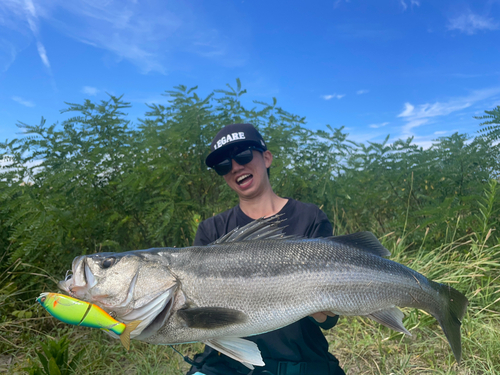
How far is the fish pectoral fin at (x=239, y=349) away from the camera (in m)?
2.07

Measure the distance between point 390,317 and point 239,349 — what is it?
989 millimetres

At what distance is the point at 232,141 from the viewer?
9.75 feet

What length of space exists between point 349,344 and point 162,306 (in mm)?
3036

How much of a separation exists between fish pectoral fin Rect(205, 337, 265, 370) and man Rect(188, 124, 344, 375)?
36cm

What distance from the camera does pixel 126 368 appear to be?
13.7 ft

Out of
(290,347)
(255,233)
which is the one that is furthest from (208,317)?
(290,347)

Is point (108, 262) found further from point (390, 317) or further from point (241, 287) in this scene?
point (390, 317)

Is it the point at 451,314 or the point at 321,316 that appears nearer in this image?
the point at 321,316

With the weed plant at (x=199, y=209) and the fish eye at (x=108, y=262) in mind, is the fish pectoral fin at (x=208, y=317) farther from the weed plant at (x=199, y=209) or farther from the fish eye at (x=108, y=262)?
the weed plant at (x=199, y=209)

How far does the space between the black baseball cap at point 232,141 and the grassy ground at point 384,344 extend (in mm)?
2511

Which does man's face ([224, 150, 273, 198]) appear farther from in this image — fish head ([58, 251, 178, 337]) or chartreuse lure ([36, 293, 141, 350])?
chartreuse lure ([36, 293, 141, 350])

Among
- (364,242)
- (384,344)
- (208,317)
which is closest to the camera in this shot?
(208,317)

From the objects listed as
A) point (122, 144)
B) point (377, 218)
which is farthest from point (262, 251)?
point (377, 218)

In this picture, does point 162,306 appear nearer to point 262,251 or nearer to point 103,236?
point 262,251
